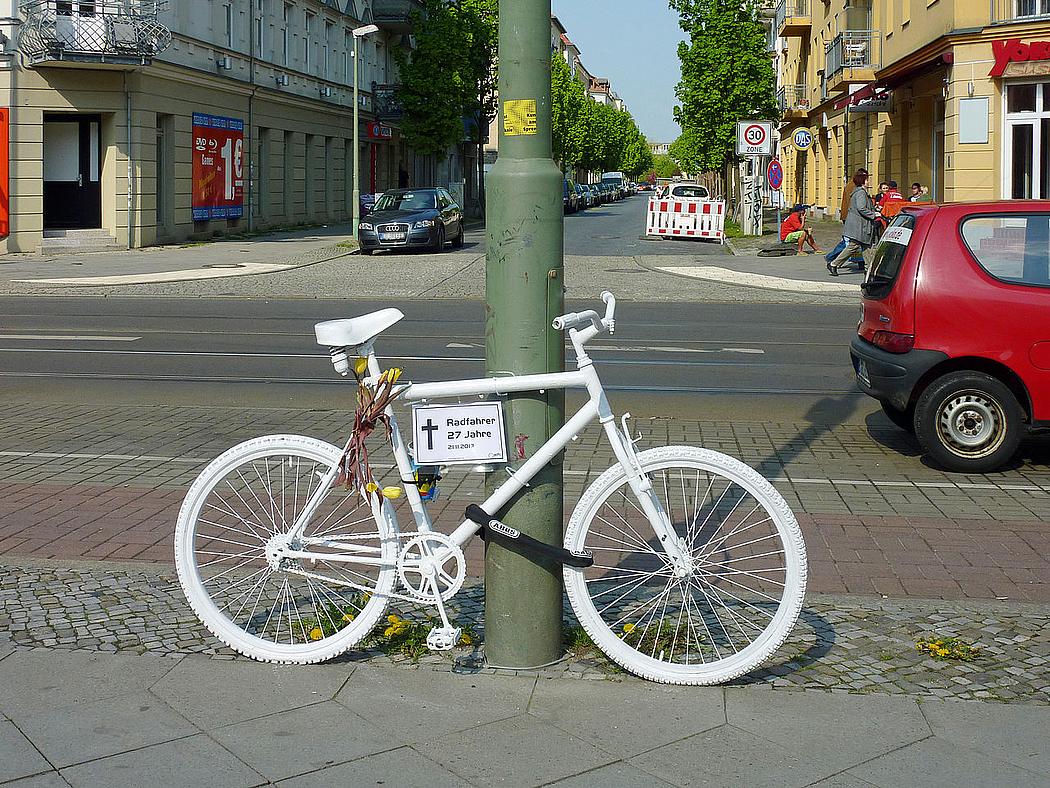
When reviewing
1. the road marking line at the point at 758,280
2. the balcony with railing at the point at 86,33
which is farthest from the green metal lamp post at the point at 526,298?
the balcony with railing at the point at 86,33

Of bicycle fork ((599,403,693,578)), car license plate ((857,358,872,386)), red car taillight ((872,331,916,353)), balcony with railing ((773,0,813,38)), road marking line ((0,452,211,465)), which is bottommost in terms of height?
road marking line ((0,452,211,465))

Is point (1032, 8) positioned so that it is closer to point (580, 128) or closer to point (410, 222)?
point (410, 222)

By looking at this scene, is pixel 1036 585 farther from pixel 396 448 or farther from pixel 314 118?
pixel 314 118

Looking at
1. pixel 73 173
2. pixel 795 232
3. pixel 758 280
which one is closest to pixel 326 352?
pixel 758 280

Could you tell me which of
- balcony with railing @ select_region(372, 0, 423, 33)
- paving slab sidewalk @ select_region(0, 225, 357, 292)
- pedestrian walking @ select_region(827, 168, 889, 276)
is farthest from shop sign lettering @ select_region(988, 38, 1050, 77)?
balcony with railing @ select_region(372, 0, 423, 33)

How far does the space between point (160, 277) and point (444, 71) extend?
31669mm

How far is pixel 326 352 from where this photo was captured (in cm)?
1412

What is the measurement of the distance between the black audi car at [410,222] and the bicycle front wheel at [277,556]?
27498mm

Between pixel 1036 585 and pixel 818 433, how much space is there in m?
4.19

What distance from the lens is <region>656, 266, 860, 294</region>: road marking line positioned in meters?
23.7

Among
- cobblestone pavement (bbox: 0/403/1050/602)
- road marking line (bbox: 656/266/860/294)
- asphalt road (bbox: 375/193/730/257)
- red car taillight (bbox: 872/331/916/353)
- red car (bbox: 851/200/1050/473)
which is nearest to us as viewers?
cobblestone pavement (bbox: 0/403/1050/602)

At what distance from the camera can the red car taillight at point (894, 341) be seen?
8.61 meters

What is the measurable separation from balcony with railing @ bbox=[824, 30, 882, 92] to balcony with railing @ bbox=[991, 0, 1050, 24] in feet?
37.0

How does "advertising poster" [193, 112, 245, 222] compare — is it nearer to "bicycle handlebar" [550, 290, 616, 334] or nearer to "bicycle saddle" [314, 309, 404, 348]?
"bicycle saddle" [314, 309, 404, 348]
